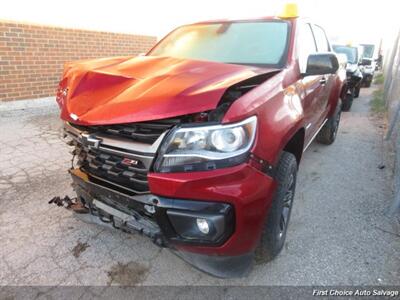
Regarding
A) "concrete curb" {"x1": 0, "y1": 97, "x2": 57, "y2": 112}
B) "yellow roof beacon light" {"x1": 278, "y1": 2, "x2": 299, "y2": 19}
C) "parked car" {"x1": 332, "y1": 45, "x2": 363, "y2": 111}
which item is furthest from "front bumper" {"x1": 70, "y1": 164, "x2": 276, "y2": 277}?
"parked car" {"x1": 332, "y1": 45, "x2": 363, "y2": 111}

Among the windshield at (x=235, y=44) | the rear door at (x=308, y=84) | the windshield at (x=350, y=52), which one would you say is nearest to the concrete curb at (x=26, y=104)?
the windshield at (x=235, y=44)

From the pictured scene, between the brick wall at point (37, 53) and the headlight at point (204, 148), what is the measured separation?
5424mm

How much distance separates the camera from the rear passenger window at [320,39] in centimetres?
394

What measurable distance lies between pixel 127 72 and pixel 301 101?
4.67ft

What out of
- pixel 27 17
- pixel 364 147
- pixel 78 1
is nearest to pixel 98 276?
pixel 364 147

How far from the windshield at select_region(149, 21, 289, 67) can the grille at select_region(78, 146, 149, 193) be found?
1450 mm

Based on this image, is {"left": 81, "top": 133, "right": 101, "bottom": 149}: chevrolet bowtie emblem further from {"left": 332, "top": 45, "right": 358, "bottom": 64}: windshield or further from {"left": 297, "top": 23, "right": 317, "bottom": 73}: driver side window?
{"left": 332, "top": 45, "right": 358, "bottom": 64}: windshield

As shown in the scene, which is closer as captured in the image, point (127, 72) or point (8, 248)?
point (127, 72)

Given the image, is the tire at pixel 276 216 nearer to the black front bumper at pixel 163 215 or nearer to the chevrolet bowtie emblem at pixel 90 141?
the black front bumper at pixel 163 215

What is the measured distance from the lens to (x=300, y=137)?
8.99 ft

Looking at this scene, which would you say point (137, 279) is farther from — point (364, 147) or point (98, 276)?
point (364, 147)

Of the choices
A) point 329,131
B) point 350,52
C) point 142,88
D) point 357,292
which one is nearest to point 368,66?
point 350,52

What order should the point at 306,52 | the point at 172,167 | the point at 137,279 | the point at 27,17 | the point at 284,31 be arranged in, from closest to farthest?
the point at 172,167 → the point at 137,279 → the point at 284,31 → the point at 306,52 → the point at 27,17

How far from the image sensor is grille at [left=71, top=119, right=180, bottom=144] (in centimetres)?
181
